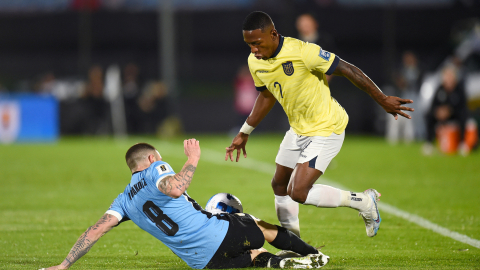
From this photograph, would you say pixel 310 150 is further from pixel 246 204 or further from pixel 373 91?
pixel 246 204

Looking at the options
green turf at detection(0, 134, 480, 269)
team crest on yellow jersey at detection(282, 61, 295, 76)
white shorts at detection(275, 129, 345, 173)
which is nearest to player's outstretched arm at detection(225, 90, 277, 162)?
white shorts at detection(275, 129, 345, 173)

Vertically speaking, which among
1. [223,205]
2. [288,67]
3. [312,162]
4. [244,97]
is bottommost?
[244,97]

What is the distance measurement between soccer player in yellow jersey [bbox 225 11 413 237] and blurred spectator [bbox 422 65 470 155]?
9.45 m

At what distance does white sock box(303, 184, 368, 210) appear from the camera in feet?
16.6

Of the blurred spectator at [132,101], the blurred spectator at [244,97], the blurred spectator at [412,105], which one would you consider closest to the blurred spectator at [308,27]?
the blurred spectator at [244,97]

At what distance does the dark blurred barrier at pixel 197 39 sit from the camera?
83.5 ft

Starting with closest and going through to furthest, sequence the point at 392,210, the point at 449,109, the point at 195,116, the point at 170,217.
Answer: the point at 170,217 < the point at 392,210 < the point at 449,109 < the point at 195,116

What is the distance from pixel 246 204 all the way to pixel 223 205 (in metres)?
2.67

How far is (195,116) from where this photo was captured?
21.8 meters

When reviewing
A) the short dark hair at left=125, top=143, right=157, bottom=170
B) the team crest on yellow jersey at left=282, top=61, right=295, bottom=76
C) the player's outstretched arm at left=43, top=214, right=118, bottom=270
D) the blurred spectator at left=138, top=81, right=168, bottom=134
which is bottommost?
the blurred spectator at left=138, top=81, right=168, bottom=134

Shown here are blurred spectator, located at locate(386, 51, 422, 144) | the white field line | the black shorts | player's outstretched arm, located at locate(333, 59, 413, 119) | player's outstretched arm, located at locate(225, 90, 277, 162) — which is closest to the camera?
the black shorts

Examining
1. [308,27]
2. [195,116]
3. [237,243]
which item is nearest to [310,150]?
[237,243]

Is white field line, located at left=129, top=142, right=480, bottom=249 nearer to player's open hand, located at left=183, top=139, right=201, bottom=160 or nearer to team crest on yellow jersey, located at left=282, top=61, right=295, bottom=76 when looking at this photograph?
team crest on yellow jersey, located at left=282, top=61, right=295, bottom=76

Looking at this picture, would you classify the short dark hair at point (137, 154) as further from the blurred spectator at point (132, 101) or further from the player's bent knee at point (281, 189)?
the blurred spectator at point (132, 101)
